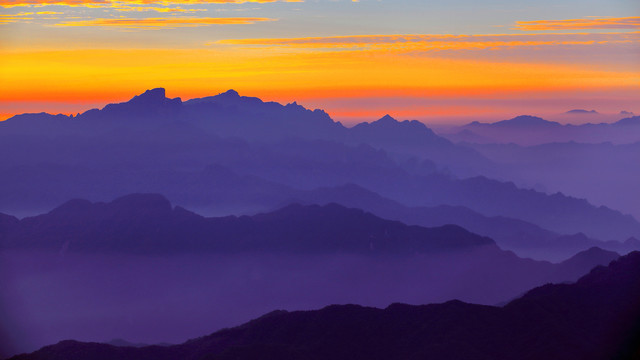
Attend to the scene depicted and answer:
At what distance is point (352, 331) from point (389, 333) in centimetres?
645

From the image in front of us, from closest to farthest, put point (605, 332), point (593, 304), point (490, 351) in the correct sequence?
point (490, 351) → point (605, 332) → point (593, 304)

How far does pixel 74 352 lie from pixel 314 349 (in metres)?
42.3

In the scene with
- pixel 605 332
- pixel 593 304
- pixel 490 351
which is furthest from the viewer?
pixel 593 304

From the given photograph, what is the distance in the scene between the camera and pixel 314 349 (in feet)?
515

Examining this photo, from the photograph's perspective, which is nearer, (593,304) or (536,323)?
(536,323)

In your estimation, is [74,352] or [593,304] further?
[593,304]

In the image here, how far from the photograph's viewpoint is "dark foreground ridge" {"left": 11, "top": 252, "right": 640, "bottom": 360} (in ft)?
502

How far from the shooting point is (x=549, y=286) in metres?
182

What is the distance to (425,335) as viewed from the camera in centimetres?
15975

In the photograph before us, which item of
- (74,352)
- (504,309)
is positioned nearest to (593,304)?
(504,309)

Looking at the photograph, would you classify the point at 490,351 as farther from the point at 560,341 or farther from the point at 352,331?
the point at 352,331

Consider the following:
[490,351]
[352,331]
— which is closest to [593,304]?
[490,351]

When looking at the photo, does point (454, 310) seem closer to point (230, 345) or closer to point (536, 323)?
point (536, 323)

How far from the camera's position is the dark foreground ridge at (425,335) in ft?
502
